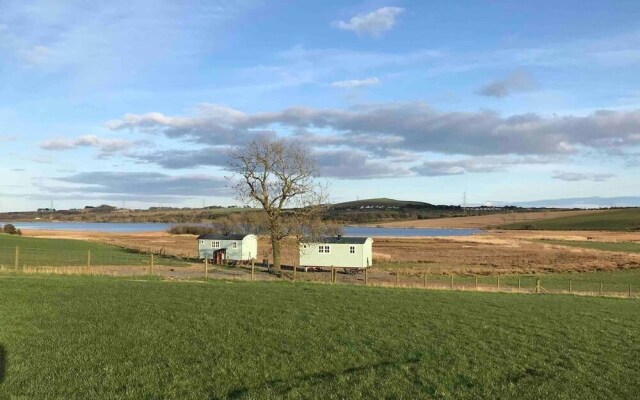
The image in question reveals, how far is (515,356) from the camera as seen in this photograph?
11133 millimetres

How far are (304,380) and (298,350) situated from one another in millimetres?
2040

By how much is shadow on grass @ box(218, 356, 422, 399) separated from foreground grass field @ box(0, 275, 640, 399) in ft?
0.11

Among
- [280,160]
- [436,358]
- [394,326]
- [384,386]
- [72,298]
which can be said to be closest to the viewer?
[384,386]

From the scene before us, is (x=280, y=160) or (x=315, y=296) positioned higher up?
(x=280, y=160)

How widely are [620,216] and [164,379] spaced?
19598 centimetres

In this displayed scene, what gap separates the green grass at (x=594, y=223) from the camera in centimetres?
15762

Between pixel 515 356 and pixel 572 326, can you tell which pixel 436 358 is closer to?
pixel 515 356

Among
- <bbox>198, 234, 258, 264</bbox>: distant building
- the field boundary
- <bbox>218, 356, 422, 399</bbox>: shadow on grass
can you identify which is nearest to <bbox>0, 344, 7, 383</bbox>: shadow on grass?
<bbox>218, 356, 422, 399</bbox>: shadow on grass

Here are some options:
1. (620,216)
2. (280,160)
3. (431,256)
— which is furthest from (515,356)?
(620,216)

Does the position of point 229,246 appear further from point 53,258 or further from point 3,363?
point 3,363

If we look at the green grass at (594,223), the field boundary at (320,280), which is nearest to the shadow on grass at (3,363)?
the field boundary at (320,280)

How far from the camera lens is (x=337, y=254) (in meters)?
56.7

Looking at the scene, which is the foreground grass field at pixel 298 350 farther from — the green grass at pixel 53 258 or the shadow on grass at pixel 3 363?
the green grass at pixel 53 258

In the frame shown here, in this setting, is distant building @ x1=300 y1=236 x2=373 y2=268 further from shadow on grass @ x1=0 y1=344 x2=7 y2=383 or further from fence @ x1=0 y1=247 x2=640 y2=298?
shadow on grass @ x1=0 y1=344 x2=7 y2=383
